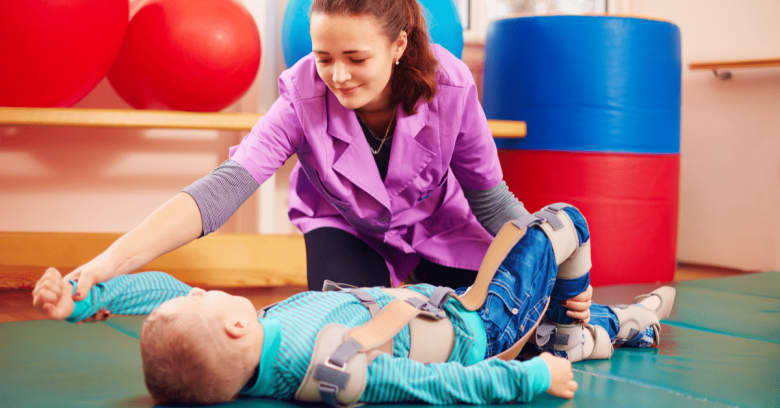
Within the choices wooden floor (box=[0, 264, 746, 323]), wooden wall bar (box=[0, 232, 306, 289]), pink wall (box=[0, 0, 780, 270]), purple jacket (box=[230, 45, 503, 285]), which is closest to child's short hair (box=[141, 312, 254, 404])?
purple jacket (box=[230, 45, 503, 285])

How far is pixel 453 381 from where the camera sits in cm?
118

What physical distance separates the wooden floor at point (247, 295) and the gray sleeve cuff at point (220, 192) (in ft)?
3.32

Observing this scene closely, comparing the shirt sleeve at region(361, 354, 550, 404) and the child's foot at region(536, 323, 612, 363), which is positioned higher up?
the shirt sleeve at region(361, 354, 550, 404)

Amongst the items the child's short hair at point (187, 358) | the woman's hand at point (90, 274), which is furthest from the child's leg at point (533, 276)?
the woman's hand at point (90, 274)

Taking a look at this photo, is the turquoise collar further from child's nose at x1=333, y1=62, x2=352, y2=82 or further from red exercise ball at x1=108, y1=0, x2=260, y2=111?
red exercise ball at x1=108, y1=0, x2=260, y2=111

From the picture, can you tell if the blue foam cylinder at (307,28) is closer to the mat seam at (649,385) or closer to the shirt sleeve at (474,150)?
the shirt sleeve at (474,150)

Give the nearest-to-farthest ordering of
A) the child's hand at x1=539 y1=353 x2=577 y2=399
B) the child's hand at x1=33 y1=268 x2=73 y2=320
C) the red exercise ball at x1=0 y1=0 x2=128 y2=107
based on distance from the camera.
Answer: the child's hand at x1=33 y1=268 x2=73 y2=320
the child's hand at x1=539 y1=353 x2=577 y2=399
the red exercise ball at x1=0 y1=0 x2=128 y2=107

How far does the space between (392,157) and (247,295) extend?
3.98ft

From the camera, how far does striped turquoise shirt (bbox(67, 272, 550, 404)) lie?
3.76 feet

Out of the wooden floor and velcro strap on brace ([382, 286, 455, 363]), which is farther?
the wooden floor

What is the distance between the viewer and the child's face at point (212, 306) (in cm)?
106

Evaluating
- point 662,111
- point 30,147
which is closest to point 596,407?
point 662,111

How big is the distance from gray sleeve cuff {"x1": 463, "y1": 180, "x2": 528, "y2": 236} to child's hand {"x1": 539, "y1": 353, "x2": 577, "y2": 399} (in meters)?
0.55

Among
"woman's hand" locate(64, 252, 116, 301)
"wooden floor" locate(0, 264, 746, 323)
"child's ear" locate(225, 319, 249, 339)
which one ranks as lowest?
"wooden floor" locate(0, 264, 746, 323)
